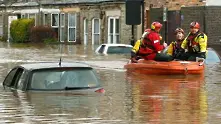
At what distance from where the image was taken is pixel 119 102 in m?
15.0

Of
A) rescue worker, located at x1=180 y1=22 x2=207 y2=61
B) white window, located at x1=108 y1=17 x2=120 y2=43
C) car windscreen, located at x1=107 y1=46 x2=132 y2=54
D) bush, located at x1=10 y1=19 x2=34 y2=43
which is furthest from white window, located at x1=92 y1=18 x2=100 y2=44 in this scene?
rescue worker, located at x1=180 y1=22 x2=207 y2=61

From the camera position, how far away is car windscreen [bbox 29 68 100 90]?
1491 centimetres

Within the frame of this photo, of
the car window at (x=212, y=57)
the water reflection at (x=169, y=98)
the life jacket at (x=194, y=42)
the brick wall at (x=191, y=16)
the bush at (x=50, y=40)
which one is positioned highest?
the brick wall at (x=191, y=16)

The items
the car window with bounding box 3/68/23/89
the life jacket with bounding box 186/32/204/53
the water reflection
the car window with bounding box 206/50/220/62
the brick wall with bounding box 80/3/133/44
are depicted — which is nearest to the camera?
the water reflection

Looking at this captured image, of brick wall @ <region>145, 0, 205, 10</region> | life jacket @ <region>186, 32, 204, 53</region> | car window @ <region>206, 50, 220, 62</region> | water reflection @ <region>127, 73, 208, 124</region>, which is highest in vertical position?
brick wall @ <region>145, 0, 205, 10</region>

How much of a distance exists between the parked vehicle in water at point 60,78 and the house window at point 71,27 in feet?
142

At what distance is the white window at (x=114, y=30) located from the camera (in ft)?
167

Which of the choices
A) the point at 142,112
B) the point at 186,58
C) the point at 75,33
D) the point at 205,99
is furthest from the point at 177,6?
the point at 142,112

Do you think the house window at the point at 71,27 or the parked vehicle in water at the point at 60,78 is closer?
the parked vehicle in water at the point at 60,78

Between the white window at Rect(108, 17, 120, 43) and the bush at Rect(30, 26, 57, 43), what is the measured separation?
9496 mm

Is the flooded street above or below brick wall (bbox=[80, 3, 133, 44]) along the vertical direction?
below

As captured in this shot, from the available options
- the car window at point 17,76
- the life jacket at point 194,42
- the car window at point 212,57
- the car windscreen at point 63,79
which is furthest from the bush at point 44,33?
the car windscreen at point 63,79

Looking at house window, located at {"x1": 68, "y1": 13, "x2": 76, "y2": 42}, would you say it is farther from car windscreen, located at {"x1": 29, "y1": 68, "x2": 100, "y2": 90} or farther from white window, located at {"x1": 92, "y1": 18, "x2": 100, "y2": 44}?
car windscreen, located at {"x1": 29, "y1": 68, "x2": 100, "y2": 90}

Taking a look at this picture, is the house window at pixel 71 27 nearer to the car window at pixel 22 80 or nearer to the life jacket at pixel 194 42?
the life jacket at pixel 194 42
